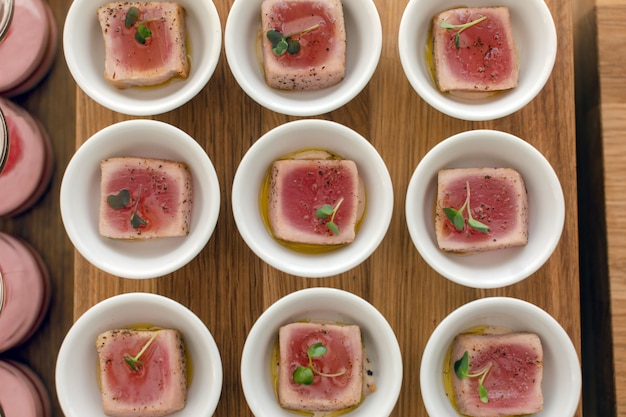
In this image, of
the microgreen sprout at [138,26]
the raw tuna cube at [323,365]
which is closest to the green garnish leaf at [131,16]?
the microgreen sprout at [138,26]

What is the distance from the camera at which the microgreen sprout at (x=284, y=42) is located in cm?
195

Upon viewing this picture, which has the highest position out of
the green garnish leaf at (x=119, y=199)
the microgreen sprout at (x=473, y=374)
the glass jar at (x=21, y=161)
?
the glass jar at (x=21, y=161)

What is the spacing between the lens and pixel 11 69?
6.98 feet

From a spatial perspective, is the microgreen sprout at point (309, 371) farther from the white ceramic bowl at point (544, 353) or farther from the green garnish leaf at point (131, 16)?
the green garnish leaf at point (131, 16)

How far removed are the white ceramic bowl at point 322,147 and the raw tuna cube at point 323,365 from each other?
183 mm

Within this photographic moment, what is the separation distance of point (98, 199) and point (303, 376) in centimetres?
82

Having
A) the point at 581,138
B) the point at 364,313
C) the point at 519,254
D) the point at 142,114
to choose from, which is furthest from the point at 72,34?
the point at 581,138

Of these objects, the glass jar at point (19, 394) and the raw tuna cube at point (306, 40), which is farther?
the glass jar at point (19, 394)

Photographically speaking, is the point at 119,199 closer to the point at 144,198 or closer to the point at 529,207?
the point at 144,198

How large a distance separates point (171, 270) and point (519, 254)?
1043 mm

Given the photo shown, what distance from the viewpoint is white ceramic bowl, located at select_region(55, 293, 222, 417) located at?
1832 millimetres

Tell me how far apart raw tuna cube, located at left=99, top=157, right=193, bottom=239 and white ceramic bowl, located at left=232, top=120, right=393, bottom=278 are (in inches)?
7.7

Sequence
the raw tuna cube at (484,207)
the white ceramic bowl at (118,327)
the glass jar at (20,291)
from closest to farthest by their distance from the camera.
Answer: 1. the white ceramic bowl at (118,327)
2. the raw tuna cube at (484,207)
3. the glass jar at (20,291)

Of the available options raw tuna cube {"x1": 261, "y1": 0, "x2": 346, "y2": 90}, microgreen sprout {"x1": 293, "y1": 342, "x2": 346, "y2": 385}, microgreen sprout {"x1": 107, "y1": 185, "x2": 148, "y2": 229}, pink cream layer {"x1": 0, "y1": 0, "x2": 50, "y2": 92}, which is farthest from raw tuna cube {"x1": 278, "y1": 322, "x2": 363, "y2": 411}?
pink cream layer {"x1": 0, "y1": 0, "x2": 50, "y2": 92}
